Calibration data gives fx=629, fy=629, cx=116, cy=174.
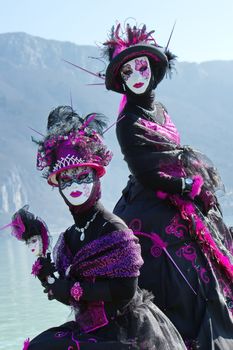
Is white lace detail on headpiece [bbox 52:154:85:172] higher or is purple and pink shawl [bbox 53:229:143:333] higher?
white lace detail on headpiece [bbox 52:154:85:172]

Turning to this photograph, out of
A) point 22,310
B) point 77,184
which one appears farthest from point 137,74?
point 22,310

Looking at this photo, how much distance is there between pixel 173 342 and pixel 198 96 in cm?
13541

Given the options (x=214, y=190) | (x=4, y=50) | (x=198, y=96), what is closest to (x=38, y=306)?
(x=214, y=190)

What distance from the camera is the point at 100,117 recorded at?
133 inches

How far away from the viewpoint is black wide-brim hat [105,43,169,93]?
4.15m

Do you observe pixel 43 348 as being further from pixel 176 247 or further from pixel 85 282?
pixel 176 247

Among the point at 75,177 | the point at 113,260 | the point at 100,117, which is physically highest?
the point at 100,117

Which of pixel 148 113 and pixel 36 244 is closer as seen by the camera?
pixel 36 244

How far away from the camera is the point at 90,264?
3.08 m

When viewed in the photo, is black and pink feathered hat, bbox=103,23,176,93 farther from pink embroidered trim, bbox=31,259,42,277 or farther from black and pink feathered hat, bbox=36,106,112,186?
pink embroidered trim, bbox=31,259,42,277

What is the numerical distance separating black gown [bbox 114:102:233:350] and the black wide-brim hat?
19cm

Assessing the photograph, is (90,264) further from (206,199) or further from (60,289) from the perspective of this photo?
(206,199)

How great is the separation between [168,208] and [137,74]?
916 mm

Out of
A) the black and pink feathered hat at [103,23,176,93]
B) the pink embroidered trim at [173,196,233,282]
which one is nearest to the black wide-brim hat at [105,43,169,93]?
the black and pink feathered hat at [103,23,176,93]
